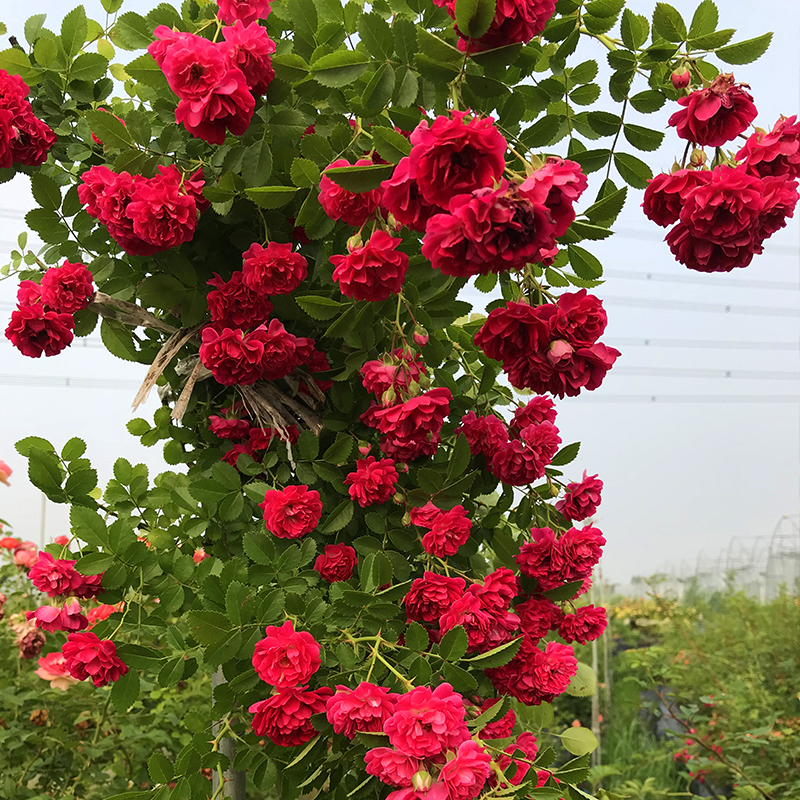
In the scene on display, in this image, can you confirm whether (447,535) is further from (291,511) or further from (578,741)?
(578,741)

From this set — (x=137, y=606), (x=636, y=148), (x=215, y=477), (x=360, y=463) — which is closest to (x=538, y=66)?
(x=636, y=148)

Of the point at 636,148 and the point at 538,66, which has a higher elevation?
the point at 538,66

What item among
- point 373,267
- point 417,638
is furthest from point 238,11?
point 417,638

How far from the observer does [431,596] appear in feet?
2.46

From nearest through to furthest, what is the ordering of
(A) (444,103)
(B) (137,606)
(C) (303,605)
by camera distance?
(A) (444,103) → (C) (303,605) → (B) (137,606)

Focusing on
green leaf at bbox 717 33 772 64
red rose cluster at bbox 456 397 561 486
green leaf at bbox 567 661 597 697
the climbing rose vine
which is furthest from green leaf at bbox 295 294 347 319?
green leaf at bbox 567 661 597 697

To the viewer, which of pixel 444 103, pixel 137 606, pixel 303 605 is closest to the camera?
pixel 444 103

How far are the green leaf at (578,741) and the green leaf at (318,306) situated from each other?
28.0 inches

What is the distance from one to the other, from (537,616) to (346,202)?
1.81ft

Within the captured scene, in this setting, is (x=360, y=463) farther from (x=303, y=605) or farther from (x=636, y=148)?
(x=636, y=148)

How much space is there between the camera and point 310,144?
636mm

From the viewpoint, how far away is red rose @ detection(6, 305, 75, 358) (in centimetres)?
83

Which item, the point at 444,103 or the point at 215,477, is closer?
the point at 444,103

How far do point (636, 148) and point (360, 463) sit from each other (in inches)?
18.3
